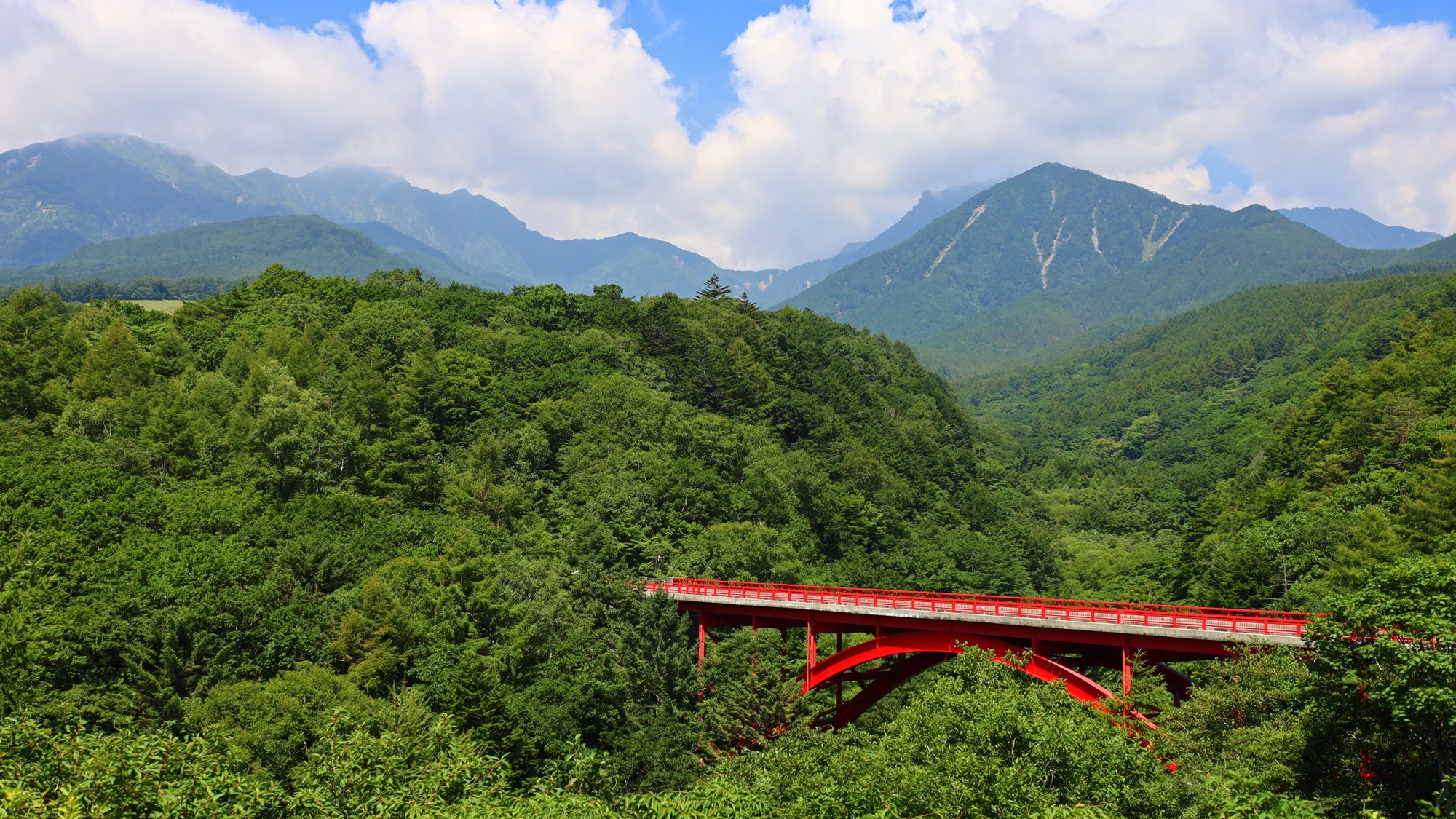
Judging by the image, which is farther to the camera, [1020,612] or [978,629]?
[978,629]

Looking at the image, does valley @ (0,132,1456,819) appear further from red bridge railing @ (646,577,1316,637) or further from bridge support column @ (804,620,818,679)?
red bridge railing @ (646,577,1316,637)

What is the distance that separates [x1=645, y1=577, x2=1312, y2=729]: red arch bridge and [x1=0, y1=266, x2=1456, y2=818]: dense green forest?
1.78 m

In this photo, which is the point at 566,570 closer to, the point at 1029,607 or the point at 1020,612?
the point at 1020,612

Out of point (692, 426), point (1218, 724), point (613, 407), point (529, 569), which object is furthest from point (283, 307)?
point (1218, 724)

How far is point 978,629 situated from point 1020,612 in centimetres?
205

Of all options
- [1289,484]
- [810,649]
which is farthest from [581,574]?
[1289,484]

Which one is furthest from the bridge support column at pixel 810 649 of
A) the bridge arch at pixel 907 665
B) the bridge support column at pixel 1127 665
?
the bridge support column at pixel 1127 665

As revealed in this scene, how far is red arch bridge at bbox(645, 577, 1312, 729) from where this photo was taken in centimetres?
3241

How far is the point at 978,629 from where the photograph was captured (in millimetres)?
37375

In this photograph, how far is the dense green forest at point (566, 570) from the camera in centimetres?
2247

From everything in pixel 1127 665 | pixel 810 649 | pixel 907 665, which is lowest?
pixel 907 665

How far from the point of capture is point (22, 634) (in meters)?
32.7

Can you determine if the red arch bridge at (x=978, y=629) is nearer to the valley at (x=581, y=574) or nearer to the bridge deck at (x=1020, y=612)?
the bridge deck at (x=1020, y=612)

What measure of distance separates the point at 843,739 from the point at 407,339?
5536 cm
